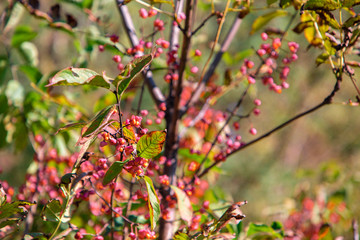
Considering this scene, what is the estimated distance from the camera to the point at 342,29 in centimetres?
69

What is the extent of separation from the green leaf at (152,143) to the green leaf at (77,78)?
3.7 inches

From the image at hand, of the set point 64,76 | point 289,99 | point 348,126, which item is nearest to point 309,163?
point 348,126

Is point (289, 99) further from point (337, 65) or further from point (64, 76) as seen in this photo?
point (64, 76)

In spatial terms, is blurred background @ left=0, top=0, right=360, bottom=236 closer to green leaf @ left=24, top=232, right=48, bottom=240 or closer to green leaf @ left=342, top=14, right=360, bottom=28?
green leaf @ left=342, top=14, right=360, bottom=28

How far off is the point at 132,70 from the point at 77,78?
75mm

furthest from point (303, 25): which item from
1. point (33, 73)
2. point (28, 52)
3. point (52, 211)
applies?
point (28, 52)

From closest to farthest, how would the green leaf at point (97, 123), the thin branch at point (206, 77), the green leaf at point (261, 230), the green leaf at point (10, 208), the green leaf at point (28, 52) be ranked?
the green leaf at point (97, 123), the green leaf at point (10, 208), the green leaf at point (261, 230), the thin branch at point (206, 77), the green leaf at point (28, 52)

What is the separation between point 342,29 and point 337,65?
85mm

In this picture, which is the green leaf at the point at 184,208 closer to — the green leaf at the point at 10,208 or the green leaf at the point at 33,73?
the green leaf at the point at 10,208

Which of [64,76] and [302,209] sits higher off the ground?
[302,209]

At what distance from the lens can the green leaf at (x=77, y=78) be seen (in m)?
0.49

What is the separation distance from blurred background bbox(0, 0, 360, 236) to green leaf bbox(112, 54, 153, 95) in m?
0.39

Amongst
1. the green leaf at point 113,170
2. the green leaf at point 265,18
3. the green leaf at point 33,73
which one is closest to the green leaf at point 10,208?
the green leaf at point 113,170

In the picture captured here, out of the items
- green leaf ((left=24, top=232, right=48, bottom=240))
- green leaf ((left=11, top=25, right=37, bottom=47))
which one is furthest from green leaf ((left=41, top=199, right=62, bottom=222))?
green leaf ((left=11, top=25, right=37, bottom=47))
